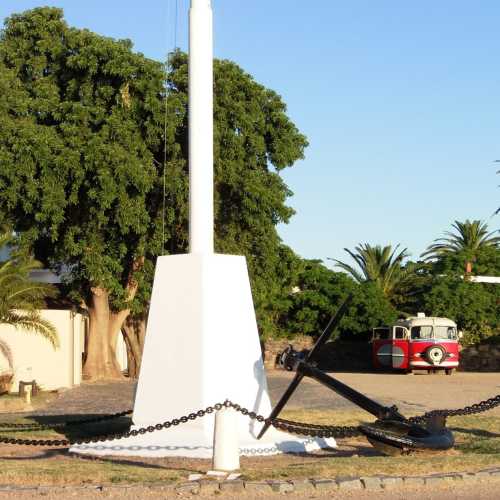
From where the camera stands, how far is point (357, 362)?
4512 cm

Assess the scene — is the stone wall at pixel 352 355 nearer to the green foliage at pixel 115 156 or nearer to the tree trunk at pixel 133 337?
the tree trunk at pixel 133 337

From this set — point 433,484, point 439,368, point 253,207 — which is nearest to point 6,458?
point 433,484

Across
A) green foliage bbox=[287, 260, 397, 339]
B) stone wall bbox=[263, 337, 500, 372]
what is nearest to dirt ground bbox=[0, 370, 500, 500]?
stone wall bbox=[263, 337, 500, 372]

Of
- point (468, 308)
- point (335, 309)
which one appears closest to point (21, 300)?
point (335, 309)

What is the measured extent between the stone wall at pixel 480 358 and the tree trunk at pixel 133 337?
54.1 feet

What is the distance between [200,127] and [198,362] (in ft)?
10.0

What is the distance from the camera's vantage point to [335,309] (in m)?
43.8

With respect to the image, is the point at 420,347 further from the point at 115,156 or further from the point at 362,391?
the point at 115,156

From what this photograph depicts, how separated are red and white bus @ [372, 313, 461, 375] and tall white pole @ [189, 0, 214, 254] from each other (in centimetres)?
2415

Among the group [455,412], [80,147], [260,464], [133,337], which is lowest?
[260,464]

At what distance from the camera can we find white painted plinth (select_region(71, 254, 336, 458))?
11812 mm

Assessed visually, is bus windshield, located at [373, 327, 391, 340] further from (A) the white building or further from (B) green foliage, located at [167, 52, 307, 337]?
(A) the white building

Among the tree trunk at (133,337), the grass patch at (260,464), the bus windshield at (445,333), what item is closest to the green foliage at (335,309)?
the bus windshield at (445,333)

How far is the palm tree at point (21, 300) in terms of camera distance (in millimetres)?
22781
